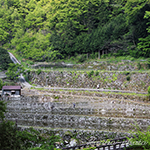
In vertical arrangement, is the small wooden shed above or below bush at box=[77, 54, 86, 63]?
below

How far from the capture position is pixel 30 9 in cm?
6669

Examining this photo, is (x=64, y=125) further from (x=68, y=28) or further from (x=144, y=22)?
(x=68, y=28)

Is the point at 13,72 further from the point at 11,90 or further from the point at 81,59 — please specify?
the point at 81,59

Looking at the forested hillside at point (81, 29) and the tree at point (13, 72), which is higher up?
the forested hillside at point (81, 29)

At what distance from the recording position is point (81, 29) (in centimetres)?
5109

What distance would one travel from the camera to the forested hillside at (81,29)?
4012 cm

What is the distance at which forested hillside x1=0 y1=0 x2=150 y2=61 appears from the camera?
4012 cm

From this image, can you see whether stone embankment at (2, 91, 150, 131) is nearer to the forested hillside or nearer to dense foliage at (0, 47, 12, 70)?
dense foliage at (0, 47, 12, 70)

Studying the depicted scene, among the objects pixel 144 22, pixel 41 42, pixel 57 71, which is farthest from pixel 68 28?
pixel 144 22

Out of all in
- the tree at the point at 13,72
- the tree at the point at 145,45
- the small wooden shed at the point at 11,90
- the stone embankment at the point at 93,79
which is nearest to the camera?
the small wooden shed at the point at 11,90

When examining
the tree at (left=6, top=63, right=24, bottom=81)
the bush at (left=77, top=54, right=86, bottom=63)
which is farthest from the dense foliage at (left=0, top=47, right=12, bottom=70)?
the bush at (left=77, top=54, right=86, bottom=63)

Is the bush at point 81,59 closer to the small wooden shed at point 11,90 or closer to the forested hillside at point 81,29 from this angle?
the forested hillside at point 81,29

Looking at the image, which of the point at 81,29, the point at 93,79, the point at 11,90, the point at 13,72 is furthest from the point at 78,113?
the point at 81,29

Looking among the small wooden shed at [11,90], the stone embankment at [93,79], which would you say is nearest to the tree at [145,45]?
the stone embankment at [93,79]
